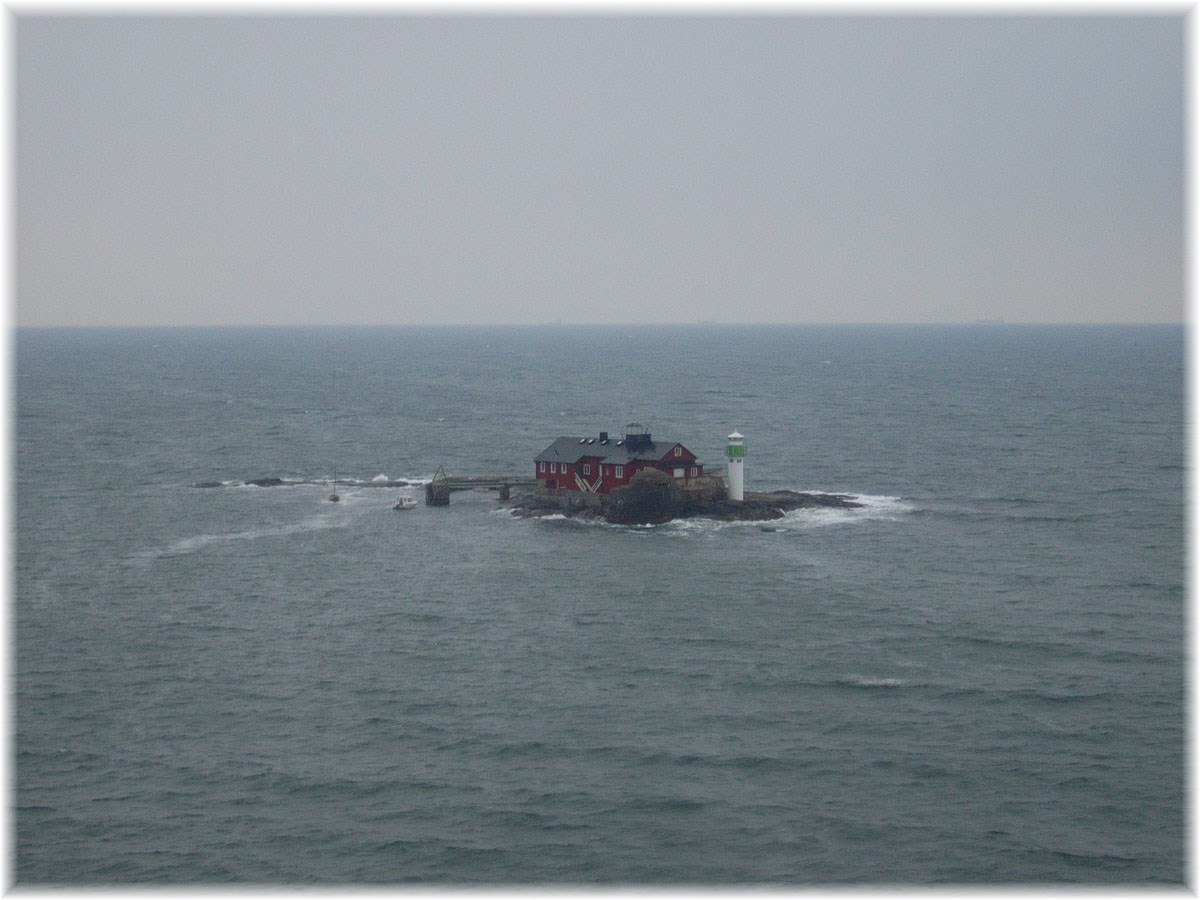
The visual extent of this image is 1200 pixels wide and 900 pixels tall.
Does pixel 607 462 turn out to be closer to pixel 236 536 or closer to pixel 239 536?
pixel 239 536

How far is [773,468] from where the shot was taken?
109 meters

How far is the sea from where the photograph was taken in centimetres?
4025

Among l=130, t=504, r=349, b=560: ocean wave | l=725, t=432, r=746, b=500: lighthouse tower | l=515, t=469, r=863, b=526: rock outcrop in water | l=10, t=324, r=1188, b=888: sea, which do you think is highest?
l=725, t=432, r=746, b=500: lighthouse tower

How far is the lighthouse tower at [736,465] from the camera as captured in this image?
8369 centimetres

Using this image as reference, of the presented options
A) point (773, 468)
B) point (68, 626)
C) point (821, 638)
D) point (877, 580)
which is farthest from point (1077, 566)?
point (68, 626)

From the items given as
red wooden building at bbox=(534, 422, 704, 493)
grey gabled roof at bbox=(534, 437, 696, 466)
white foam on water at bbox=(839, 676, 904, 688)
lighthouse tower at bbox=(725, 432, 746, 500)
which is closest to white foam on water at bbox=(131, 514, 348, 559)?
red wooden building at bbox=(534, 422, 704, 493)

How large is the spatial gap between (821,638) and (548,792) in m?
19.9

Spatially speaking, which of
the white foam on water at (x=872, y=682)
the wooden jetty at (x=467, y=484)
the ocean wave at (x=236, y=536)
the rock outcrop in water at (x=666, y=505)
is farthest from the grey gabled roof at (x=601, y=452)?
the white foam on water at (x=872, y=682)

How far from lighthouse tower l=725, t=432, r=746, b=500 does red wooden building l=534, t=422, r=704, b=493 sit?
7.95ft

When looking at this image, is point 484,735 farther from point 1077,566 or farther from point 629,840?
point 1077,566

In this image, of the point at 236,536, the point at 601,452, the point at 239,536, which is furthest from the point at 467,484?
the point at 236,536

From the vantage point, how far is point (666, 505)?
8406 cm

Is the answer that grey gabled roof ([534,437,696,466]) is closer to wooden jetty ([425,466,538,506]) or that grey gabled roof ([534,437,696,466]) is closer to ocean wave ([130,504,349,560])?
wooden jetty ([425,466,538,506])

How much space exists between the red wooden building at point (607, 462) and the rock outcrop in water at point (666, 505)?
3.24ft
